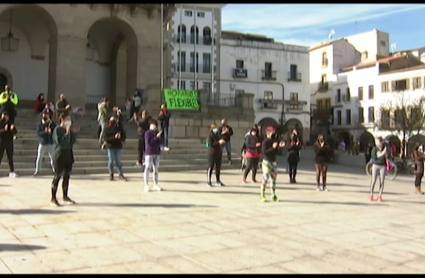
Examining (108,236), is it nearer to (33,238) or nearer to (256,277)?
(33,238)

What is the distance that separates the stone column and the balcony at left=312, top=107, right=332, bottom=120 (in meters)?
42.2

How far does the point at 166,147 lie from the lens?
1834cm

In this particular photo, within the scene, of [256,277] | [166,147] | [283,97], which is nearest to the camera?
[256,277]

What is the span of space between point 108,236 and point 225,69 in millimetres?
46168

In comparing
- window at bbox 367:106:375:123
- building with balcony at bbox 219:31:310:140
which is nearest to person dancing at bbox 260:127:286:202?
building with balcony at bbox 219:31:310:140

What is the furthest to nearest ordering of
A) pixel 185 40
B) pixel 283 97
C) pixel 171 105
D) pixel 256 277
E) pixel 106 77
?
1. pixel 283 97
2. pixel 185 40
3. pixel 106 77
4. pixel 171 105
5. pixel 256 277

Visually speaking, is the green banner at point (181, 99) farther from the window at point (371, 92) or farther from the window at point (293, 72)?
the window at point (371, 92)

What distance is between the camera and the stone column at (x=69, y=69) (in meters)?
22.3

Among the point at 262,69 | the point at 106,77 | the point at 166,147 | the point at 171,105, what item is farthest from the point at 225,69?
the point at 166,147

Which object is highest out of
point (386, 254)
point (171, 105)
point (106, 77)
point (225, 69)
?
point (225, 69)

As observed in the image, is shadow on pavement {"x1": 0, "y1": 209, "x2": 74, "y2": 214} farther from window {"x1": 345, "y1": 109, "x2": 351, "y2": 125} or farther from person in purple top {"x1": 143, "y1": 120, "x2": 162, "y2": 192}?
window {"x1": 345, "y1": 109, "x2": 351, "y2": 125}

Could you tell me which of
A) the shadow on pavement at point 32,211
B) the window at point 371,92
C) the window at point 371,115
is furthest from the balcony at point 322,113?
the shadow on pavement at point 32,211

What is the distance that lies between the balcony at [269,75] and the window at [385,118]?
51.2ft

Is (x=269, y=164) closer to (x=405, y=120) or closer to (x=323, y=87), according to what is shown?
(x=405, y=120)
